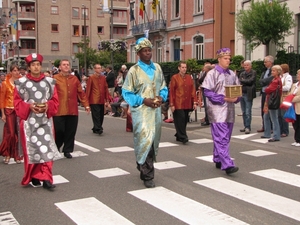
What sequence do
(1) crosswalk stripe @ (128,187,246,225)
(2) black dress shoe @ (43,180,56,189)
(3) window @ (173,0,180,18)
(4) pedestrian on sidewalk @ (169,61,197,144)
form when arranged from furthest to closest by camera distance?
1. (3) window @ (173,0,180,18)
2. (4) pedestrian on sidewalk @ (169,61,197,144)
3. (2) black dress shoe @ (43,180,56,189)
4. (1) crosswalk stripe @ (128,187,246,225)

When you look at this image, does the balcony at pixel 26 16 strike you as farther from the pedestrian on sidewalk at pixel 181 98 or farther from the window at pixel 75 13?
the pedestrian on sidewalk at pixel 181 98

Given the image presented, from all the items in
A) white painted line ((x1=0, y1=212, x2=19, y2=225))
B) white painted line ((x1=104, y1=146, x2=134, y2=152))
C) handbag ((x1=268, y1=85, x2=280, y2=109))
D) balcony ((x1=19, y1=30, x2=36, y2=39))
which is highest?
balcony ((x1=19, y1=30, x2=36, y2=39))

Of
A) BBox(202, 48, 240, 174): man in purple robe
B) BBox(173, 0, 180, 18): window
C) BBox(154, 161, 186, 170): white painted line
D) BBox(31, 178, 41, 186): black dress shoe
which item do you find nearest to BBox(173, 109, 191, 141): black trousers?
BBox(154, 161, 186, 170): white painted line

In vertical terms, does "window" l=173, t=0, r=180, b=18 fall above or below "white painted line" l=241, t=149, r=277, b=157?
above

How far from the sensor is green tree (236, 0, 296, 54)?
68.8 feet

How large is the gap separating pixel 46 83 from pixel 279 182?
3638 millimetres

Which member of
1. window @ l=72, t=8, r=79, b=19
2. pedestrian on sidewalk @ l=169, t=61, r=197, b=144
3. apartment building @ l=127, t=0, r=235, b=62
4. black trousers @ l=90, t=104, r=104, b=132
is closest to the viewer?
pedestrian on sidewalk @ l=169, t=61, r=197, b=144

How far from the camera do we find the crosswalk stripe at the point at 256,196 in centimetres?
523

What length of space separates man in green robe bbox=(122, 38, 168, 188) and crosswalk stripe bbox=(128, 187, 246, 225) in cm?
36

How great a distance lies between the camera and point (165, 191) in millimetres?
6047

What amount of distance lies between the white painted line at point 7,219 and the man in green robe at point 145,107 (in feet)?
6.36

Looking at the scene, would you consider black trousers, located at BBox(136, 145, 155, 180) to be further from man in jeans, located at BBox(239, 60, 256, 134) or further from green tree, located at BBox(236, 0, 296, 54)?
green tree, located at BBox(236, 0, 296, 54)

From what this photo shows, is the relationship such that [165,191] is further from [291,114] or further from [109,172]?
[291,114]

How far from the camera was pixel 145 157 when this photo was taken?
20.6 ft
